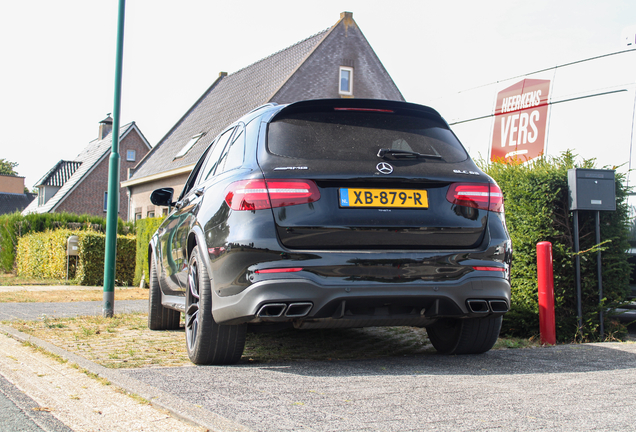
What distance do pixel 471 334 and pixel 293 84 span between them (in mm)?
20955

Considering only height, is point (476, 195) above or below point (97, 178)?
below

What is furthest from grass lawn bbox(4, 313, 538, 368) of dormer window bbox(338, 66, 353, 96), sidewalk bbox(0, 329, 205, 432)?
dormer window bbox(338, 66, 353, 96)

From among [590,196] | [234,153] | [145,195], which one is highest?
[145,195]

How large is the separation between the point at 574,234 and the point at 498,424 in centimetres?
393

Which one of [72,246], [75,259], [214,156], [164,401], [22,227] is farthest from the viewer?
[22,227]

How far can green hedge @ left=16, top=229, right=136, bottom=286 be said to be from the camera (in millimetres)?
17984

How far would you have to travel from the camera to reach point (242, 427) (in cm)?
303

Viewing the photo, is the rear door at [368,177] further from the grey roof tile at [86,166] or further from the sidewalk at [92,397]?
the grey roof tile at [86,166]

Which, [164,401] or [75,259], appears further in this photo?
[75,259]

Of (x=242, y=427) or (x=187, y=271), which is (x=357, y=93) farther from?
(x=242, y=427)

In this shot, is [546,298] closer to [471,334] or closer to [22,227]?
[471,334]

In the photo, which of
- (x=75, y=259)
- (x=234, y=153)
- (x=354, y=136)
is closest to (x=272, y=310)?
(x=354, y=136)

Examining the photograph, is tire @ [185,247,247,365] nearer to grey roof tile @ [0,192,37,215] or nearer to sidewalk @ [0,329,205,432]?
sidewalk @ [0,329,205,432]

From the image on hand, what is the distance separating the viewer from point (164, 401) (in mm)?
3529
